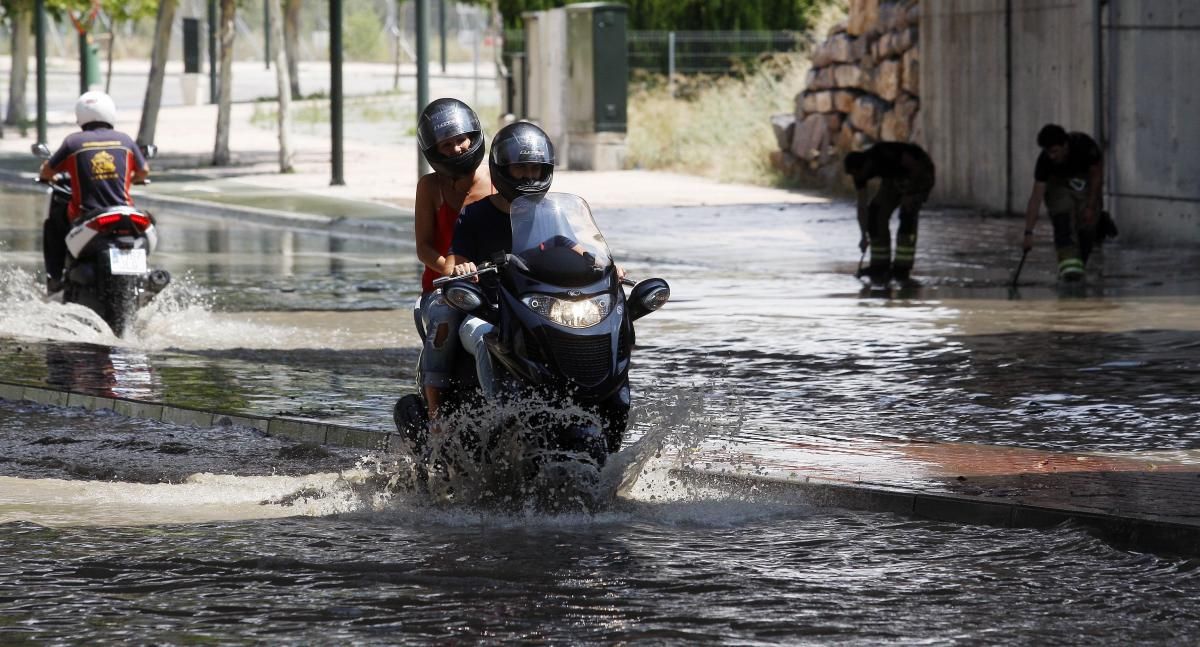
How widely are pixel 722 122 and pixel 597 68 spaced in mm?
2493

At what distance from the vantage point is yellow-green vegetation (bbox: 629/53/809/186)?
1217 inches

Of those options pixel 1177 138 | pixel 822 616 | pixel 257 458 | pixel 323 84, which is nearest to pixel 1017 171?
pixel 1177 138

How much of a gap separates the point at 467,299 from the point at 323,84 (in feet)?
194

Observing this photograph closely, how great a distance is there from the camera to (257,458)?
29.3ft

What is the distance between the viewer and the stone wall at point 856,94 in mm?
26203

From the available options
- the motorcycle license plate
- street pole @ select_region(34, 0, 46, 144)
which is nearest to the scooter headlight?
the motorcycle license plate

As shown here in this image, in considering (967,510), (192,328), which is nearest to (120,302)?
(192,328)

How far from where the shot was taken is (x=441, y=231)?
7977mm

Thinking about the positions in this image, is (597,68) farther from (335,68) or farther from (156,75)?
(156,75)

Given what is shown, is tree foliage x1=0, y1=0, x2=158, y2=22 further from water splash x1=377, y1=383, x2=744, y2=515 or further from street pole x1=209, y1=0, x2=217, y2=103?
water splash x1=377, y1=383, x2=744, y2=515

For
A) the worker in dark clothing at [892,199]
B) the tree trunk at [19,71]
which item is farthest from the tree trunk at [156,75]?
the worker in dark clothing at [892,199]

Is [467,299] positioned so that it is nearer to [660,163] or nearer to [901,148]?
[901,148]

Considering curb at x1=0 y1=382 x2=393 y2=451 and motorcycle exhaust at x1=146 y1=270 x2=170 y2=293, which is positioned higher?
motorcycle exhaust at x1=146 y1=270 x2=170 y2=293

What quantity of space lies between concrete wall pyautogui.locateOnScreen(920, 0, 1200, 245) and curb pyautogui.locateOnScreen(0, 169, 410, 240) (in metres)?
7.05
